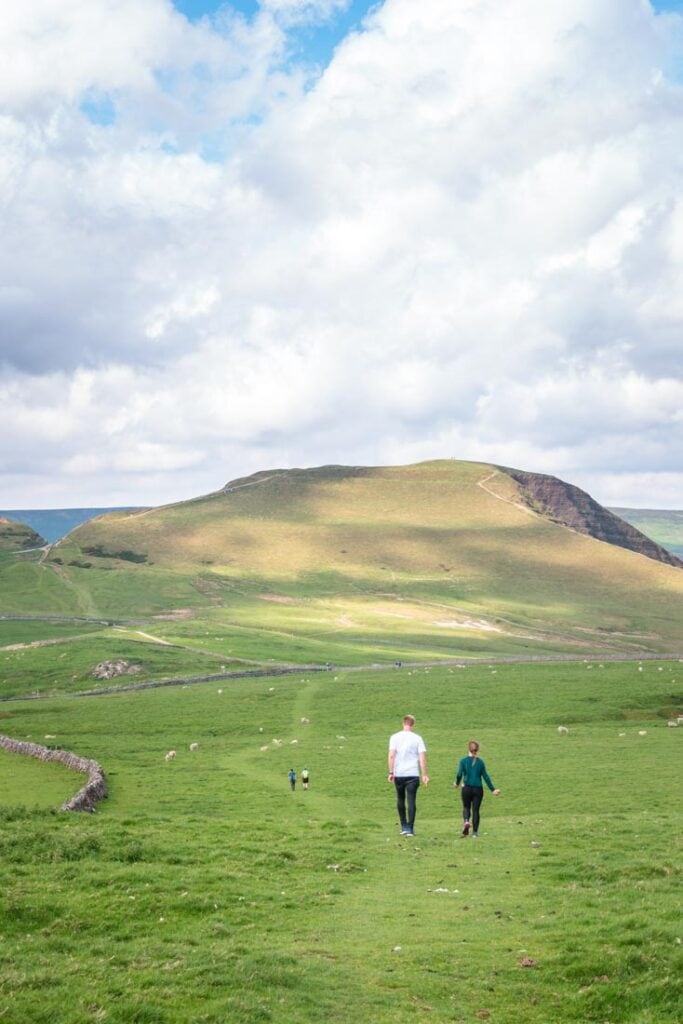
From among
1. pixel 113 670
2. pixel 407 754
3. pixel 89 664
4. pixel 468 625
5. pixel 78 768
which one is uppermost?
pixel 407 754

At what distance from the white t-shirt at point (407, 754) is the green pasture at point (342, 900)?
217cm

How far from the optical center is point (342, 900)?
20.6 metres

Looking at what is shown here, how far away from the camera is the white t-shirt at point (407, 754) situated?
27141 mm

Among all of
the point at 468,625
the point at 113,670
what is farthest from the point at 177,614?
the point at 113,670

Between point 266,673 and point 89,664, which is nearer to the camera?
point 266,673

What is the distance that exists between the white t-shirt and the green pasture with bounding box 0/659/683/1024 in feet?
7.11

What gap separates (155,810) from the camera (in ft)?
120

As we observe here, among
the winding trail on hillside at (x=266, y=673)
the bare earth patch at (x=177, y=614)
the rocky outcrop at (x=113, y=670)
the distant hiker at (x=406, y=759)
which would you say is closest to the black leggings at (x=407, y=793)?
the distant hiker at (x=406, y=759)

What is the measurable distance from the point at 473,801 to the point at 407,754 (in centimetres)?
263

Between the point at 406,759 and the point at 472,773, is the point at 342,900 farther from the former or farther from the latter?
the point at 472,773

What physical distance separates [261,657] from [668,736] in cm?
6643

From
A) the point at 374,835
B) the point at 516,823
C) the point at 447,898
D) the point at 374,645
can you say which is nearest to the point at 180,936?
the point at 447,898

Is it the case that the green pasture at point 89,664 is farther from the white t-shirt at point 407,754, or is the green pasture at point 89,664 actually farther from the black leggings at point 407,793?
the white t-shirt at point 407,754

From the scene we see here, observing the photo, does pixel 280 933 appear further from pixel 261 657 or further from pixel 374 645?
pixel 374 645
